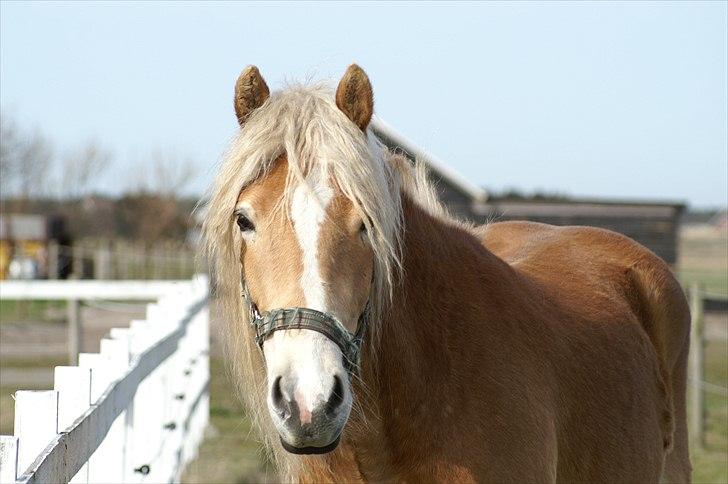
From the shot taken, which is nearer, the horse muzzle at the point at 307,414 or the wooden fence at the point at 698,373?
the horse muzzle at the point at 307,414

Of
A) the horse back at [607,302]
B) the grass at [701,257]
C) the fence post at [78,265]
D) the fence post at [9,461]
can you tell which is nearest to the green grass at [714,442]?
the horse back at [607,302]

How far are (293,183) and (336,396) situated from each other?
0.65 metres

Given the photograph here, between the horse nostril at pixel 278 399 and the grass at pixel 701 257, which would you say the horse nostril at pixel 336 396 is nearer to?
the horse nostril at pixel 278 399

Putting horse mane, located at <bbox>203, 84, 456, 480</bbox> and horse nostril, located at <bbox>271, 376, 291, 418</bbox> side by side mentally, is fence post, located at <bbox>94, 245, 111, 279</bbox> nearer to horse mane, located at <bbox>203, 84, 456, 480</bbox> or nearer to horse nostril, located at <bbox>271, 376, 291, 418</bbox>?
horse mane, located at <bbox>203, 84, 456, 480</bbox>

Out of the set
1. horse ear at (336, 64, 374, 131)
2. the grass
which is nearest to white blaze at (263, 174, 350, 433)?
horse ear at (336, 64, 374, 131)

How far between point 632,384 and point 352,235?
71.9 inches

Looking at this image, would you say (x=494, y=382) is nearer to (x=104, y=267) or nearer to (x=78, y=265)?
(x=104, y=267)

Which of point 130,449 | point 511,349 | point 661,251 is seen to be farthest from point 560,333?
point 661,251

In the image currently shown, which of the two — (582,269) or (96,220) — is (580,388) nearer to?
(582,269)

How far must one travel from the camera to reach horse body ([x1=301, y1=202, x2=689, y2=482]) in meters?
3.02

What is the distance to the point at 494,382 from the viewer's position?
3117 millimetres

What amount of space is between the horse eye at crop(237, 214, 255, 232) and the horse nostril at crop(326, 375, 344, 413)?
0.60m

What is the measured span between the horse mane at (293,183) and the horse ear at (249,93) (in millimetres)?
50

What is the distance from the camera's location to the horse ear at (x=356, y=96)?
3.00 meters
